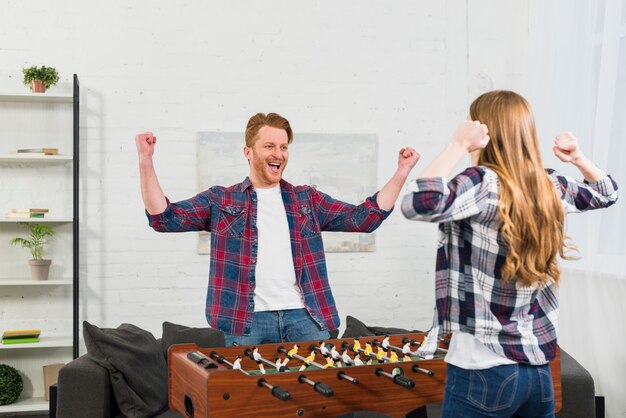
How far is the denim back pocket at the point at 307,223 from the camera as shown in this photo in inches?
124

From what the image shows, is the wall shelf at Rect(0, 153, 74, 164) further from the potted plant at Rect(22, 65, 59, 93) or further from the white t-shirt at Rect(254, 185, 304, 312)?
the white t-shirt at Rect(254, 185, 304, 312)

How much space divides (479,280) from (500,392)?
28 cm

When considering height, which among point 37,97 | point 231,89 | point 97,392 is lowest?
point 97,392

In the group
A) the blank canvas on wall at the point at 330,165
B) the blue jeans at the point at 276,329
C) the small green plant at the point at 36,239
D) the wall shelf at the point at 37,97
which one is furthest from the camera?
the blank canvas on wall at the point at 330,165

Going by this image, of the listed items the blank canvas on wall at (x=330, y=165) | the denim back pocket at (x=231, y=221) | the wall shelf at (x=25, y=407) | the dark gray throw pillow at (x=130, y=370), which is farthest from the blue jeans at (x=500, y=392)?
the wall shelf at (x=25, y=407)

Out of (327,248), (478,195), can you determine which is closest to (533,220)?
(478,195)

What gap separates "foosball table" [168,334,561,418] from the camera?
229 centimetres

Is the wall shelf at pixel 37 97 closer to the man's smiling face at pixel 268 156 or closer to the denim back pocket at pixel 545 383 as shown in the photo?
the man's smiling face at pixel 268 156

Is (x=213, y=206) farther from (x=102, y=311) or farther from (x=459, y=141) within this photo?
(x=102, y=311)

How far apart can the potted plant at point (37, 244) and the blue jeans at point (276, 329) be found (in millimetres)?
2151

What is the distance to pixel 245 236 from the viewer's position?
3.08m

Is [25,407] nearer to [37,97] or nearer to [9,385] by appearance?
[9,385]

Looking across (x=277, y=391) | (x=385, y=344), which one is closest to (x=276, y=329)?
(x=385, y=344)

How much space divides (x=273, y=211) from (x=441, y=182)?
146 centimetres
